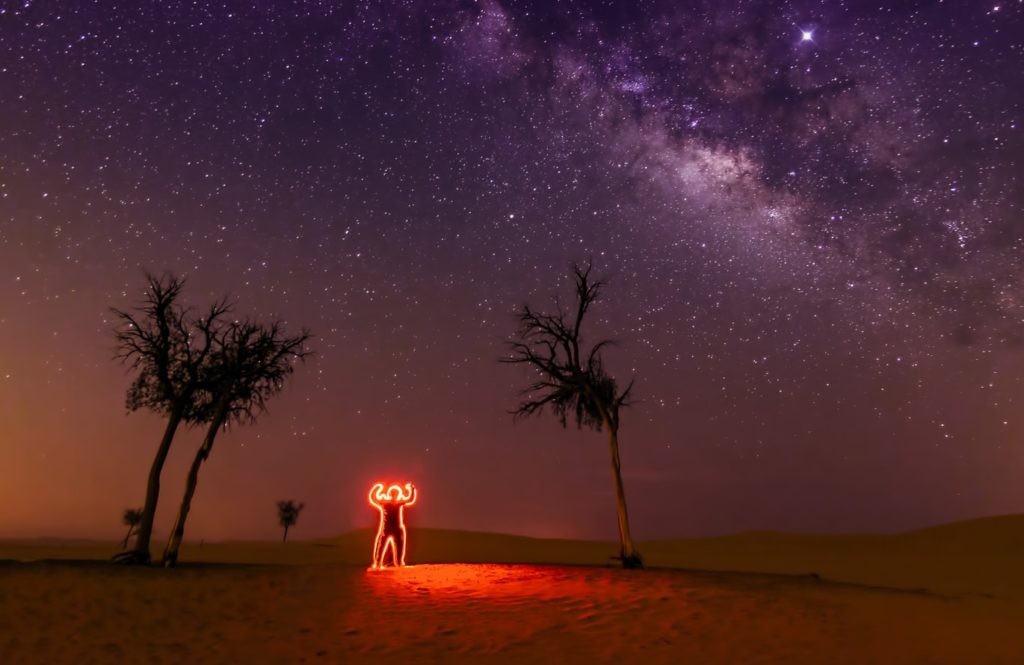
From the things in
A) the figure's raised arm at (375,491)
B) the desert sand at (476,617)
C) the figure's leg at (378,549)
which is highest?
the figure's raised arm at (375,491)

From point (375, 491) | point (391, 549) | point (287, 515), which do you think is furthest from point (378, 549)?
point (287, 515)

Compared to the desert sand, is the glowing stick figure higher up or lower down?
higher up

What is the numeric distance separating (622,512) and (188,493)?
1441 centimetres

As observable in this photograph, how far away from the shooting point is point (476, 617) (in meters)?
15.3

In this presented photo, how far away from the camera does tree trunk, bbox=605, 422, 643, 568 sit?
23078mm

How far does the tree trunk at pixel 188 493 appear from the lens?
2219cm

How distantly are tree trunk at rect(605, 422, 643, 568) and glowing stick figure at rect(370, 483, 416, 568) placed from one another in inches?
275

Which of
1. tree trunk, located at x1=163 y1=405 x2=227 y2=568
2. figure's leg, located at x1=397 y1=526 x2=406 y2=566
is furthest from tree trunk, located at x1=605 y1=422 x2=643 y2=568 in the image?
tree trunk, located at x1=163 y1=405 x2=227 y2=568

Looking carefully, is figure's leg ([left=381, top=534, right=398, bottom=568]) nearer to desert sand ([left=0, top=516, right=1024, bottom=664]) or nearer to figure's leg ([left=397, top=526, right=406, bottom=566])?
figure's leg ([left=397, top=526, right=406, bottom=566])

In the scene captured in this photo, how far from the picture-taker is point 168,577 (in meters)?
19.5

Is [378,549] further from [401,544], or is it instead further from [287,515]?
[287,515]

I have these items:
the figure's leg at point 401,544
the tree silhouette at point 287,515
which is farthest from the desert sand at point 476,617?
the tree silhouette at point 287,515

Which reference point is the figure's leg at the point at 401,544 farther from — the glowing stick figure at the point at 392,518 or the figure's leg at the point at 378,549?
the figure's leg at the point at 378,549

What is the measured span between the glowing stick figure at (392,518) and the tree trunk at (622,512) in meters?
6.98
